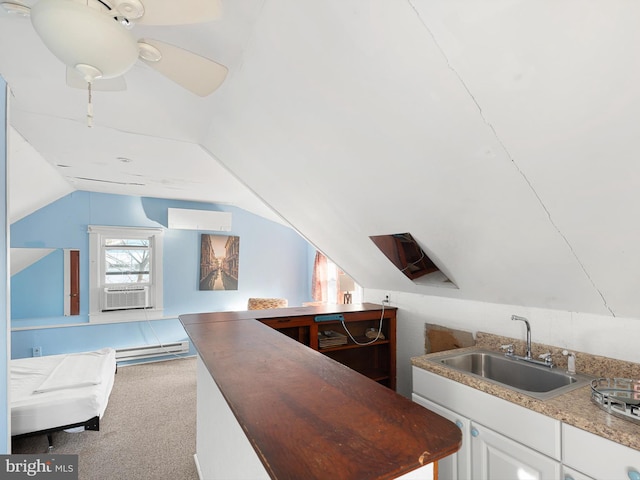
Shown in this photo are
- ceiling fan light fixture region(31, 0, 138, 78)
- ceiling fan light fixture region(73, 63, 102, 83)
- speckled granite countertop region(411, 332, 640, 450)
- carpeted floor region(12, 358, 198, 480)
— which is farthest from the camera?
carpeted floor region(12, 358, 198, 480)

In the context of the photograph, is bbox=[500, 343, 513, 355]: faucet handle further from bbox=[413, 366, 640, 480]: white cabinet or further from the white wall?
bbox=[413, 366, 640, 480]: white cabinet

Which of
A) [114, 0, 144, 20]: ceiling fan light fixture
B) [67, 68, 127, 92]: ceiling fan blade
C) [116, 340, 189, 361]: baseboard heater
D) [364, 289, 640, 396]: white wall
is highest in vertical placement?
[114, 0, 144, 20]: ceiling fan light fixture

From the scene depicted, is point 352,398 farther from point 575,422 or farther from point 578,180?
point 578,180

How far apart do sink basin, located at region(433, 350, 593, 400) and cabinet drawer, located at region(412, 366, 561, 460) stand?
0.12 metres

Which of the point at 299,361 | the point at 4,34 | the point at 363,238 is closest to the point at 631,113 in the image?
the point at 299,361

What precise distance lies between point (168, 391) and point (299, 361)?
3.12m

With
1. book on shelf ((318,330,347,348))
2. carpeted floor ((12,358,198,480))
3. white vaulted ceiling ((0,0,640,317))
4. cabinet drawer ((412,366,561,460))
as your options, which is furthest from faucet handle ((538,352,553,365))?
carpeted floor ((12,358,198,480))

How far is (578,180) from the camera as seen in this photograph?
116 centimetres

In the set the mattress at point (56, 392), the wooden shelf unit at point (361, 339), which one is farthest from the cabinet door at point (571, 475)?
the mattress at point (56, 392)

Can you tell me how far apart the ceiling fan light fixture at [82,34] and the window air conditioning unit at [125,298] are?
4117 mm

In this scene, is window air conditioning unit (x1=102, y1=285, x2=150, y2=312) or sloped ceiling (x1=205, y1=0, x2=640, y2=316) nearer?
sloped ceiling (x1=205, y1=0, x2=640, y2=316)

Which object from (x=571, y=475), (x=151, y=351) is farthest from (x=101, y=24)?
(x=151, y=351)

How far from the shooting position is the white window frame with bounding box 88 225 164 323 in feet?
14.2

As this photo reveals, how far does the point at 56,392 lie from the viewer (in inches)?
103
